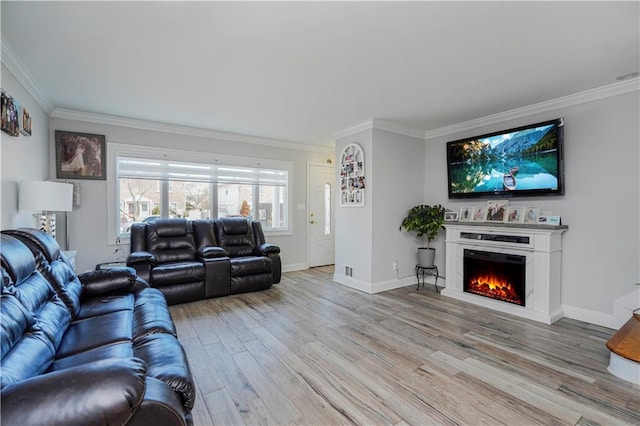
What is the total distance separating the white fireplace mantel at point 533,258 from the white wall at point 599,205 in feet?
0.55

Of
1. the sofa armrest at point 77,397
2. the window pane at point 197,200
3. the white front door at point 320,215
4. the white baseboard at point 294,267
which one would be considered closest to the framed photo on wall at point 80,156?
the window pane at point 197,200

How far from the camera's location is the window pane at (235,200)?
17.1 feet

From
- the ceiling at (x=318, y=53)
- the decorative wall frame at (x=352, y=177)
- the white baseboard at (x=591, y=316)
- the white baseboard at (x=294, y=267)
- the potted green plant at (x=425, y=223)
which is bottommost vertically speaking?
the white baseboard at (x=591, y=316)

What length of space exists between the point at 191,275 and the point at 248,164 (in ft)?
7.26

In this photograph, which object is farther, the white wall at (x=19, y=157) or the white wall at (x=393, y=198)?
the white wall at (x=393, y=198)

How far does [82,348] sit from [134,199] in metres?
Answer: 3.34

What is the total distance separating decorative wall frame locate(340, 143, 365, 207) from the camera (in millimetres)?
4465

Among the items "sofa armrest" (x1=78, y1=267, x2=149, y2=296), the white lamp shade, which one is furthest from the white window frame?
"sofa armrest" (x1=78, y1=267, x2=149, y2=296)

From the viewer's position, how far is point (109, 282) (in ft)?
8.52

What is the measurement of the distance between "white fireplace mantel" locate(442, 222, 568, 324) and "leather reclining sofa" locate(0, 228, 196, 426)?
3.54 m

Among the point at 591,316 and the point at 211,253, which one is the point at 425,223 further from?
the point at 211,253

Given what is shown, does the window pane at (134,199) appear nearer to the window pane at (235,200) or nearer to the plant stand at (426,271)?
the window pane at (235,200)

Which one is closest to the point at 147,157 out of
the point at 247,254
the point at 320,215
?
the point at 247,254

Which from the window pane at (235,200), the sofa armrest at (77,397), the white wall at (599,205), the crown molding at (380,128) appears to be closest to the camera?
the sofa armrest at (77,397)
